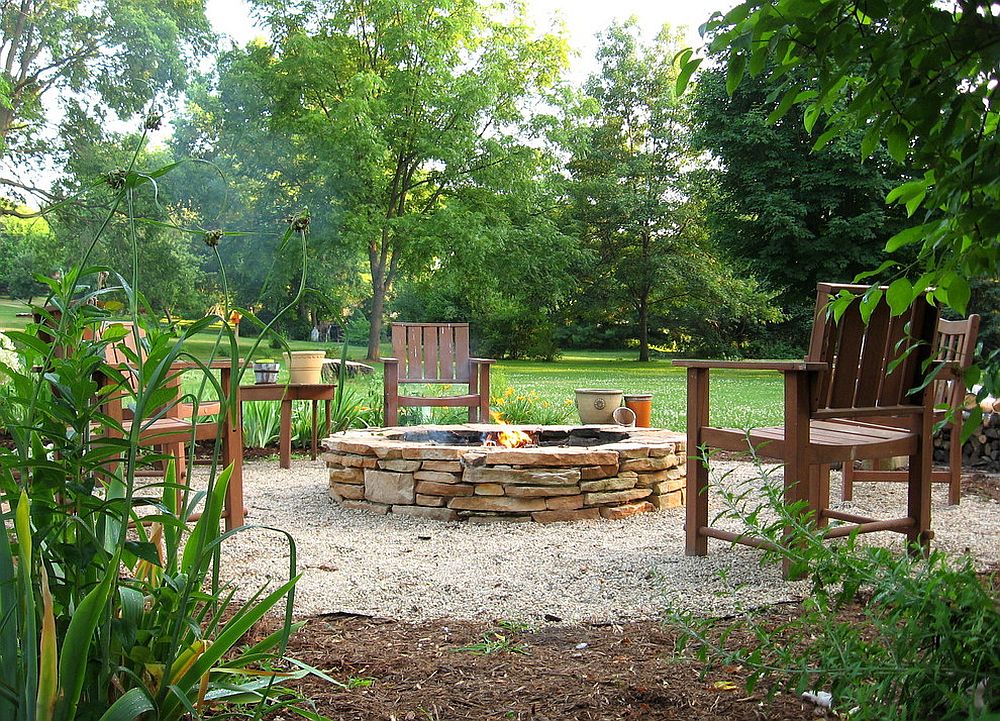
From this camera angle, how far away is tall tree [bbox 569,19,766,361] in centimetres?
1841

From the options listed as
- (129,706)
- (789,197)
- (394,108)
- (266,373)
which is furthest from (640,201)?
(129,706)

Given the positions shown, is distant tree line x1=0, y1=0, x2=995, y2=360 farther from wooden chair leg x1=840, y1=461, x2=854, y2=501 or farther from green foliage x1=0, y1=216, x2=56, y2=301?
wooden chair leg x1=840, y1=461, x2=854, y2=501

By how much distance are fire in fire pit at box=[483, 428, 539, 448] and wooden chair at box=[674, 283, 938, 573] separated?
121 cm

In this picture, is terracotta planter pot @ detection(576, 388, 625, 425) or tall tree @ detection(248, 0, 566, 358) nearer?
terracotta planter pot @ detection(576, 388, 625, 425)

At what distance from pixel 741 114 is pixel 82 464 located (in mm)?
15414

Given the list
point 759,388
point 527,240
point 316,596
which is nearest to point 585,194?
point 527,240

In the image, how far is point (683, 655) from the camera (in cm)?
189

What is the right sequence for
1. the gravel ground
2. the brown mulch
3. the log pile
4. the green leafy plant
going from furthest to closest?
the green leafy plant, the log pile, the gravel ground, the brown mulch

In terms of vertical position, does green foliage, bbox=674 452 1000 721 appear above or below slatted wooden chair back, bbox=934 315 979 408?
below

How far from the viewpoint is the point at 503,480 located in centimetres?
360

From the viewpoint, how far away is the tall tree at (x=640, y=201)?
18.4 meters

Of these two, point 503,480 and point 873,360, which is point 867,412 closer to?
point 873,360

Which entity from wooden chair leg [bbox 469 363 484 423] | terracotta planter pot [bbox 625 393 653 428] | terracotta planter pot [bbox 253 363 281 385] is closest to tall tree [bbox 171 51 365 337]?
wooden chair leg [bbox 469 363 484 423]

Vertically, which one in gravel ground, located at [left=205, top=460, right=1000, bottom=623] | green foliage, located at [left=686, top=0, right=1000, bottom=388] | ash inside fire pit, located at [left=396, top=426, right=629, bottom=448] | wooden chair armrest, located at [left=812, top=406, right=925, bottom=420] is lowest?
gravel ground, located at [left=205, top=460, right=1000, bottom=623]
